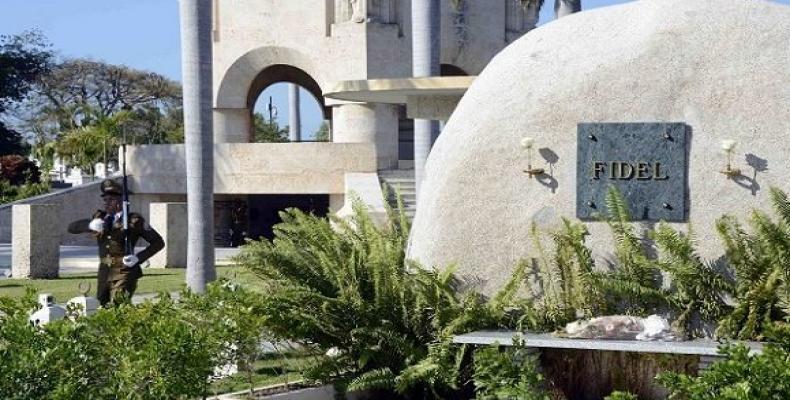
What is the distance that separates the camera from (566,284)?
920 cm

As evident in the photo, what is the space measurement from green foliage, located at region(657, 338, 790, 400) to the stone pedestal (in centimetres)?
1902

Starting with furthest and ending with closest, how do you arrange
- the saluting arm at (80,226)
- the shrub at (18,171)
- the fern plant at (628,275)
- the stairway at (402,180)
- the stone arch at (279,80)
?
the shrub at (18,171) → the stone arch at (279,80) → the stairway at (402,180) → the saluting arm at (80,226) → the fern plant at (628,275)

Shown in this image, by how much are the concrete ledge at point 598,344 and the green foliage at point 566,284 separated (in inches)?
10.6

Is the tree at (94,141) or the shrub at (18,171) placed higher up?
the tree at (94,141)

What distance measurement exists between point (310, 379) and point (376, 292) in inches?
32.5

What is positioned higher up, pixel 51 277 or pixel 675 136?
pixel 675 136

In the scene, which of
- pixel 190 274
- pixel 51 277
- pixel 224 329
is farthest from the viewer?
pixel 51 277

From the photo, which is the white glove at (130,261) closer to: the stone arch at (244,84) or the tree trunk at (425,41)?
the tree trunk at (425,41)

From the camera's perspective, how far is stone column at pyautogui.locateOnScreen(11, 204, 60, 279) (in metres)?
22.4

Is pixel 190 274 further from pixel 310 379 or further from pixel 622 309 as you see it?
pixel 622 309

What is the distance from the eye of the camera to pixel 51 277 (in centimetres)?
2241

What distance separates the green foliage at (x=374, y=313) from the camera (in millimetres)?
9039

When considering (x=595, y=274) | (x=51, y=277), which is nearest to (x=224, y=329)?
(x=595, y=274)

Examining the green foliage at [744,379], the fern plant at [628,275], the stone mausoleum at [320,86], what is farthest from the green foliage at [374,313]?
the stone mausoleum at [320,86]
